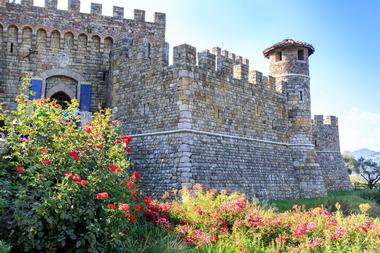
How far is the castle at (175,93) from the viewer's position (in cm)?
1260

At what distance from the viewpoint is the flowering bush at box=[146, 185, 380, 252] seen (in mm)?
6910

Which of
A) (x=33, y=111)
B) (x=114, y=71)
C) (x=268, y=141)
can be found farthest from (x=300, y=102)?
(x=33, y=111)

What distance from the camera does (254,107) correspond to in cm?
1581

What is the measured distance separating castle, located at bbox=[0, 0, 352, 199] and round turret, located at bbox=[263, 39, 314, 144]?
0.05 metres

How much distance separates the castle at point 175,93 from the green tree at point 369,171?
21.6 m

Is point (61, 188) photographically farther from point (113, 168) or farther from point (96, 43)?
point (96, 43)

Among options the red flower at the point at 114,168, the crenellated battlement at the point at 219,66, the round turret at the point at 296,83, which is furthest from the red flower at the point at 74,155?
the round turret at the point at 296,83

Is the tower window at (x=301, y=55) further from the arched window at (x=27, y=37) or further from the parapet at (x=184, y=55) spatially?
the arched window at (x=27, y=37)

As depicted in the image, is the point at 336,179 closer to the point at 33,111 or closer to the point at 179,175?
the point at 179,175

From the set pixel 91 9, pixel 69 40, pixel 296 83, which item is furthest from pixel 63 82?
pixel 296 83

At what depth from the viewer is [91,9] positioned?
16.9 meters

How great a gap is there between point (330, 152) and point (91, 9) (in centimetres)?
1783

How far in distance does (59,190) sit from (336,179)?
23205mm


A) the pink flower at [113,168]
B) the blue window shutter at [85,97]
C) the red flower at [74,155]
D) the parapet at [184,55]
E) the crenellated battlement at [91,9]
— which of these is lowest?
the pink flower at [113,168]
